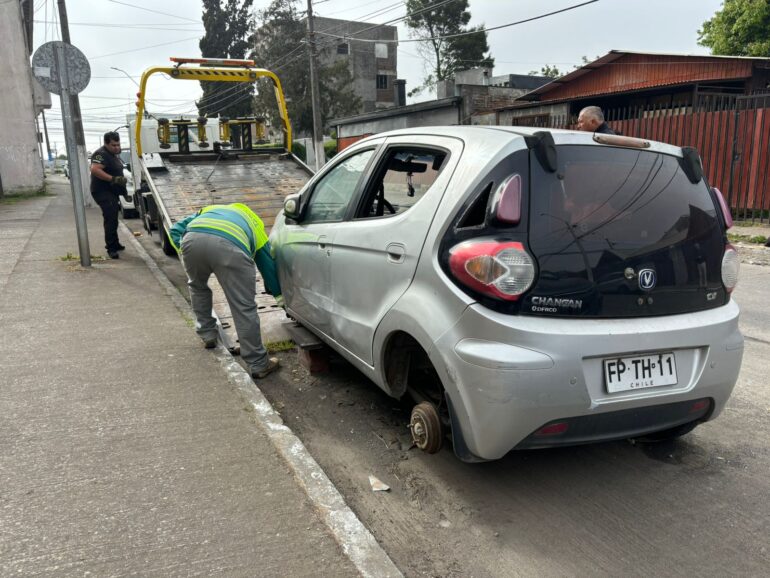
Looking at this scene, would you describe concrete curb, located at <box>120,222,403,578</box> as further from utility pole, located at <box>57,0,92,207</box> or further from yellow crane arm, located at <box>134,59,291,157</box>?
utility pole, located at <box>57,0,92,207</box>

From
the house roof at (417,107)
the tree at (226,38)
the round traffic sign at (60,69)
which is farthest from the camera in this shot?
the tree at (226,38)

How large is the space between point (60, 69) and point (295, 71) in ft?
111

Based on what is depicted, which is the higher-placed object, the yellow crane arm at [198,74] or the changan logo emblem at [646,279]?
the yellow crane arm at [198,74]

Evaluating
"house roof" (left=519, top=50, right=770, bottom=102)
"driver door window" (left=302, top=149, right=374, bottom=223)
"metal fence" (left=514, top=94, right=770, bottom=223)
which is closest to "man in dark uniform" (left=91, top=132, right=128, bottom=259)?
"driver door window" (left=302, top=149, right=374, bottom=223)

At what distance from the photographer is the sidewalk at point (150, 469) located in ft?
7.82

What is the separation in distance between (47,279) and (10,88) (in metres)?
18.1

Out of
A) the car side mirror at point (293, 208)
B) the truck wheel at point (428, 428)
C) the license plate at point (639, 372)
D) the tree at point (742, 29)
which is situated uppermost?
the tree at point (742, 29)

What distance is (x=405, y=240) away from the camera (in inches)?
115

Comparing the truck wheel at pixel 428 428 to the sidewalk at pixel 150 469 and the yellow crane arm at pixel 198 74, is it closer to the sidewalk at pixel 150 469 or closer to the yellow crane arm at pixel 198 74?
the sidewalk at pixel 150 469

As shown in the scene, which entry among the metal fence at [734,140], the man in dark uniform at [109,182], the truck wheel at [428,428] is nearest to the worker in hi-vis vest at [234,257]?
the truck wheel at [428,428]

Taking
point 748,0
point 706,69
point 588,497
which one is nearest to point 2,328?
point 588,497

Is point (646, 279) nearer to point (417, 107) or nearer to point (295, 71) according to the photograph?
point (417, 107)

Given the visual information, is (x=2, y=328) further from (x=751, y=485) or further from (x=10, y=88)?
(x=10, y=88)

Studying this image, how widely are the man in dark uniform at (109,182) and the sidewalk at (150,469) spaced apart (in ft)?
12.5
